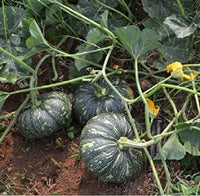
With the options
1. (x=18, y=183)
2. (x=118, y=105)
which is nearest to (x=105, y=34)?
(x=118, y=105)

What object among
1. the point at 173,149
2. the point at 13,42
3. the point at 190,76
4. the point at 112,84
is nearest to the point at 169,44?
the point at 190,76

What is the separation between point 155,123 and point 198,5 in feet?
2.84

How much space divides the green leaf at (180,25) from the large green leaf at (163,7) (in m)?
0.18

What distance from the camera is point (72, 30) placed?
240cm

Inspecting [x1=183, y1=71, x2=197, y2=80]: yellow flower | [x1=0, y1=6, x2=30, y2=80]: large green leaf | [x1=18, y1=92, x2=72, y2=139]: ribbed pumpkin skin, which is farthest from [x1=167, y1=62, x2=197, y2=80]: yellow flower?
[x1=0, y1=6, x2=30, y2=80]: large green leaf

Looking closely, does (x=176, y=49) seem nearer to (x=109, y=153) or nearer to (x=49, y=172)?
(x=109, y=153)

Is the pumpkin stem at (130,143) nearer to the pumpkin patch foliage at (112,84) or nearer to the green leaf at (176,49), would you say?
the pumpkin patch foliage at (112,84)

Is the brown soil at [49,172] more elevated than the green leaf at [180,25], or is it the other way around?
the green leaf at [180,25]

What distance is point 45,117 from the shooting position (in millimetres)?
2205

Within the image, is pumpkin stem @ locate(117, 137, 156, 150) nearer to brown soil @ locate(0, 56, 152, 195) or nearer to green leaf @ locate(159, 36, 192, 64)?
brown soil @ locate(0, 56, 152, 195)

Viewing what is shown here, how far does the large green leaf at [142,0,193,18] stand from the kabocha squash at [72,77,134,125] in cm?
49

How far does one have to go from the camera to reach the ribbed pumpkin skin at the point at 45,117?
2.20m

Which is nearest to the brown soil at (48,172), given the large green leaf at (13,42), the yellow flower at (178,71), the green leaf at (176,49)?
the large green leaf at (13,42)

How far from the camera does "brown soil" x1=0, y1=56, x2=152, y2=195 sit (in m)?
2.10
